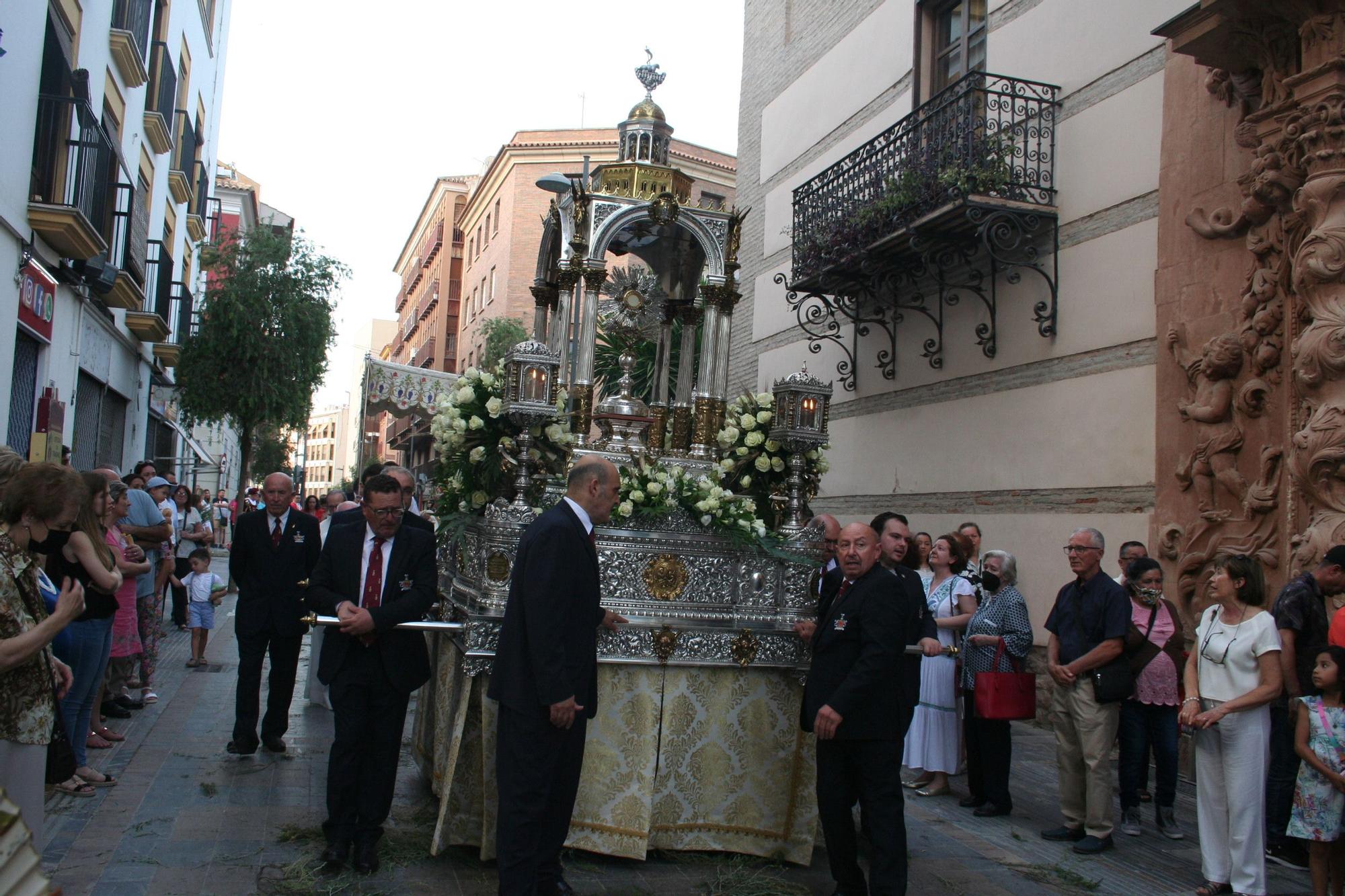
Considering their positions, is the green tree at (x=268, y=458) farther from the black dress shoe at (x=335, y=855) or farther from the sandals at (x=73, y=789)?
the black dress shoe at (x=335, y=855)

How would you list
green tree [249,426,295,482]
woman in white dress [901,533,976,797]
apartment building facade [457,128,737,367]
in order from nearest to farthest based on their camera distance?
woman in white dress [901,533,976,797]
apartment building facade [457,128,737,367]
green tree [249,426,295,482]

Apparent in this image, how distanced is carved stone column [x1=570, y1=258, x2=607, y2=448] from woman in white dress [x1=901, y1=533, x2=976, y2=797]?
9.21ft

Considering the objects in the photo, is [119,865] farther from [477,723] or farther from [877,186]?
[877,186]

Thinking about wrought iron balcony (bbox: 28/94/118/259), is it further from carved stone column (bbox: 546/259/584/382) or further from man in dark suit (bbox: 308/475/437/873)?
man in dark suit (bbox: 308/475/437/873)

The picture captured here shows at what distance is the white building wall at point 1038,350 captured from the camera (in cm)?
931

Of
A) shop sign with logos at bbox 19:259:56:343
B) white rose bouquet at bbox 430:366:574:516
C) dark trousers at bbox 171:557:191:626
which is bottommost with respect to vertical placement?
dark trousers at bbox 171:557:191:626

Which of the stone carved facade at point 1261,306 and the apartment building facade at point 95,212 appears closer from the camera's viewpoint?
the stone carved facade at point 1261,306

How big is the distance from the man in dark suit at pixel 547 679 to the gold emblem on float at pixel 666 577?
1015 mm

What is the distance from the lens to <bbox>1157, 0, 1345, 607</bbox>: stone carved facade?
7.03 m

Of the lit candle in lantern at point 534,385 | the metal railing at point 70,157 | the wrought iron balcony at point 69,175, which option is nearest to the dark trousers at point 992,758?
the lit candle in lantern at point 534,385

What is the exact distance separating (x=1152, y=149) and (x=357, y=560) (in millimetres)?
7448

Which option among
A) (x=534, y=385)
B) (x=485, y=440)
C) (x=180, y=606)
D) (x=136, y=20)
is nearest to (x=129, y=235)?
(x=136, y=20)

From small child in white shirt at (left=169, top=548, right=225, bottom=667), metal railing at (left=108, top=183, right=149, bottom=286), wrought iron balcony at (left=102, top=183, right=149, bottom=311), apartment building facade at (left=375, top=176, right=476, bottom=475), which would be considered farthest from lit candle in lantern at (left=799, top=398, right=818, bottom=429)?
apartment building facade at (left=375, top=176, right=476, bottom=475)

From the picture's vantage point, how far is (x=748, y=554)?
19.5ft
